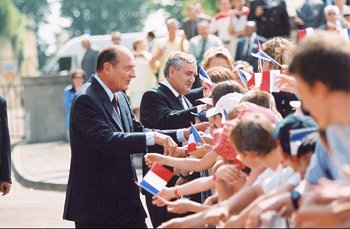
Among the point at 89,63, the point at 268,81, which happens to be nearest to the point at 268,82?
the point at 268,81

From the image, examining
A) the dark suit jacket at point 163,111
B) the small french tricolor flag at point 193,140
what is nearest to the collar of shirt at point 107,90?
the small french tricolor flag at point 193,140

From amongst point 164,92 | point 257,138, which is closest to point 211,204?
point 257,138

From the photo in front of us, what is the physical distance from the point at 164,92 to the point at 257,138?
4.65 metres

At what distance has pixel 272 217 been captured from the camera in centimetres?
522

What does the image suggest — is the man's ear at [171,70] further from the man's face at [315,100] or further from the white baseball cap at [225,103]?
the man's face at [315,100]

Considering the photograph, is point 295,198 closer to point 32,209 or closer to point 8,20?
point 32,209

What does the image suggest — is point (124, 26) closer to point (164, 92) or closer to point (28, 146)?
point (28, 146)

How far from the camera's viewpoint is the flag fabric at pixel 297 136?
219 inches

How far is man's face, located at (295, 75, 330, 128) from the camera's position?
4.95 m

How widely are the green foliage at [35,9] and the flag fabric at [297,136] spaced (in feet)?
351

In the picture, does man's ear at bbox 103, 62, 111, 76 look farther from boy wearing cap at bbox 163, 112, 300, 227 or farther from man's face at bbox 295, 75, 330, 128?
man's face at bbox 295, 75, 330, 128

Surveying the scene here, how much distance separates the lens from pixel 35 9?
113 meters

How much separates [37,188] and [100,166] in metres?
10.4

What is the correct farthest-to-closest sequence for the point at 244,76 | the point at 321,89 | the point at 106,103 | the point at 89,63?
the point at 89,63 → the point at 244,76 → the point at 106,103 → the point at 321,89
